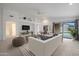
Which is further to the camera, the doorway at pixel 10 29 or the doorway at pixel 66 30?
the doorway at pixel 66 30

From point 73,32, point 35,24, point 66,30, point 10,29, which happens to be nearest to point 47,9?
point 35,24

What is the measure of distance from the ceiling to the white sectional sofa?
60cm

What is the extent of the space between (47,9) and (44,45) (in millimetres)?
910

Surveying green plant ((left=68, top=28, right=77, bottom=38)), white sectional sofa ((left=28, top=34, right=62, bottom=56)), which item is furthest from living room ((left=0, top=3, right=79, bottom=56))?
green plant ((left=68, top=28, right=77, bottom=38))

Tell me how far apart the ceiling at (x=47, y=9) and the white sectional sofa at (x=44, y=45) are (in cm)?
60

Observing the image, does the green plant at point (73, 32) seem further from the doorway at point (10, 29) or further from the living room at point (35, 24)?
the doorway at point (10, 29)

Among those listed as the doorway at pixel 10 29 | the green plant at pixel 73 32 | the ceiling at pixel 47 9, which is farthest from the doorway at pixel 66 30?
the doorway at pixel 10 29

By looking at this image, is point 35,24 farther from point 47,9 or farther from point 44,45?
point 44,45

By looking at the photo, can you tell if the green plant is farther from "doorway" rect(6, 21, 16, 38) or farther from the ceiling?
"doorway" rect(6, 21, 16, 38)

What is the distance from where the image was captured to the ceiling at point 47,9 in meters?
2.52

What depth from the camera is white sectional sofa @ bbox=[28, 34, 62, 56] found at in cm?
246

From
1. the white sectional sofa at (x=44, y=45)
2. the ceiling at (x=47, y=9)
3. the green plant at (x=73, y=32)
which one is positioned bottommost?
the white sectional sofa at (x=44, y=45)

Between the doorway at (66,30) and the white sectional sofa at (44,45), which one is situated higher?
the doorway at (66,30)

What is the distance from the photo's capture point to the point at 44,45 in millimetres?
2443
